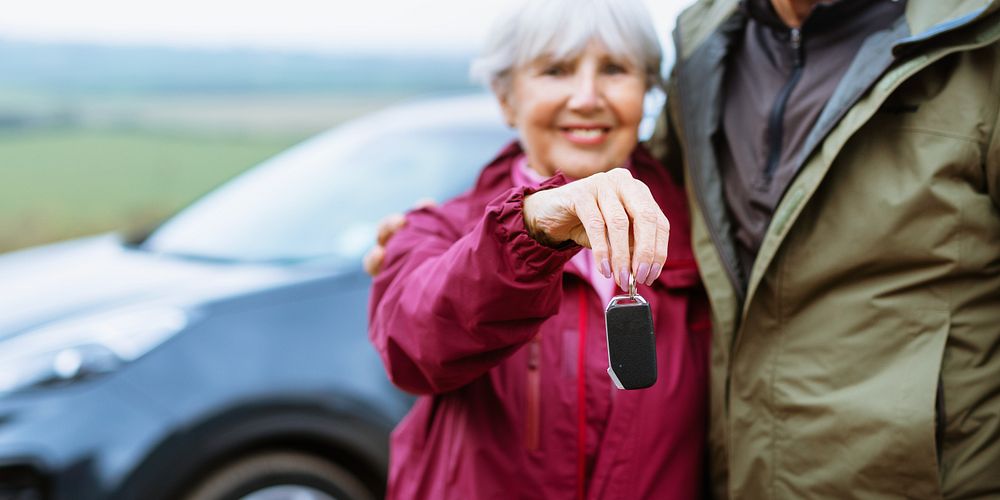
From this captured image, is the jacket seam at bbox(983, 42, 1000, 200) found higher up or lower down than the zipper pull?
lower down

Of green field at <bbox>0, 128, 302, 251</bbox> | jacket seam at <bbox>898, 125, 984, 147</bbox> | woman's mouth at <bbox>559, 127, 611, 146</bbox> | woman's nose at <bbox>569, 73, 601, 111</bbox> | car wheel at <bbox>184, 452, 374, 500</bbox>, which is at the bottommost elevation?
car wheel at <bbox>184, 452, 374, 500</bbox>

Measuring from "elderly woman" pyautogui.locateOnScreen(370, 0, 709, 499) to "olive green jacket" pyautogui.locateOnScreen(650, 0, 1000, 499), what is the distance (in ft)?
0.37

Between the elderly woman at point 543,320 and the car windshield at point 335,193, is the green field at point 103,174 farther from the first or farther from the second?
the elderly woman at point 543,320

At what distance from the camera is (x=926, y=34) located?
1.42 meters

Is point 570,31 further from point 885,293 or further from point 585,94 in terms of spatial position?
point 885,293

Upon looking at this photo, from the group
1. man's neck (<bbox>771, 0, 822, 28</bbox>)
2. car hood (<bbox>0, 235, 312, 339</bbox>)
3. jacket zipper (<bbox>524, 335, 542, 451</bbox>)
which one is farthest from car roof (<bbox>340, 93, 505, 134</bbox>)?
jacket zipper (<bbox>524, 335, 542, 451</bbox>)

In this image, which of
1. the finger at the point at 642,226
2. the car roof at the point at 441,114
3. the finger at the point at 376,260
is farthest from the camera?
the car roof at the point at 441,114

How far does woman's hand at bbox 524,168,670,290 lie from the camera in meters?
1.10

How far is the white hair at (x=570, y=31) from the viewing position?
66.2 inches

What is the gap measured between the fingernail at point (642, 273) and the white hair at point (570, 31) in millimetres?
674

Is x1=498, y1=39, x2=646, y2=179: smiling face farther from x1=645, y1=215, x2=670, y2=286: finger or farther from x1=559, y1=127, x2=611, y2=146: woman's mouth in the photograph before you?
x1=645, y1=215, x2=670, y2=286: finger

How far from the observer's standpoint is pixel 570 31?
1675 millimetres

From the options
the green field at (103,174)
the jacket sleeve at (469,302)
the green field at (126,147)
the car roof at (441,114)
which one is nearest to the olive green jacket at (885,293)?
the jacket sleeve at (469,302)

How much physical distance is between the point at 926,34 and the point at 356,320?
6.17 ft
